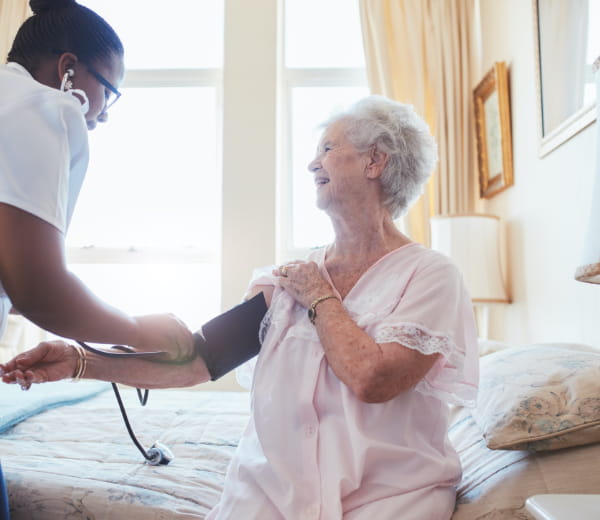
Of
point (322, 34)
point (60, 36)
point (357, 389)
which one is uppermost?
point (322, 34)

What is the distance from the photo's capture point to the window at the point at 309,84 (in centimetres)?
399

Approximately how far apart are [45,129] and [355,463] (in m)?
0.78

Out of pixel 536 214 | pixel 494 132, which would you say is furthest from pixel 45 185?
pixel 494 132

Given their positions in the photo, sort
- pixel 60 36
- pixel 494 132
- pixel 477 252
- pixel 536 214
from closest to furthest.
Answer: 1. pixel 60 36
2. pixel 536 214
3. pixel 477 252
4. pixel 494 132

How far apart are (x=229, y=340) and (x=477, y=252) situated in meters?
1.76

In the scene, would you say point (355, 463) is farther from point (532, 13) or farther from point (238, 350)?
point (532, 13)

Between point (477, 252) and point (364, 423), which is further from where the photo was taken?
point (477, 252)

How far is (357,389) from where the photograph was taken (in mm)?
1050

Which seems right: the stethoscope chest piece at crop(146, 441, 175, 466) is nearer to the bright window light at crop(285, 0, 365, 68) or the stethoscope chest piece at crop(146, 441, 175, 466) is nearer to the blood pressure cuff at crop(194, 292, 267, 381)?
the blood pressure cuff at crop(194, 292, 267, 381)

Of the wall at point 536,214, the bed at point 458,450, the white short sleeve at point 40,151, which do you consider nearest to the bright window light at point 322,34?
the wall at point 536,214

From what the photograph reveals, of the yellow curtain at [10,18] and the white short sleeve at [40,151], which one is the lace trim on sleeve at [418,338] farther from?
the yellow curtain at [10,18]

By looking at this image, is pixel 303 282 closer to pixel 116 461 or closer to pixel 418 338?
pixel 418 338

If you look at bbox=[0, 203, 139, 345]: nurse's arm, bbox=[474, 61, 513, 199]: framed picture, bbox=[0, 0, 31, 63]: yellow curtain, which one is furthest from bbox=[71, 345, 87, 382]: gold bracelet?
bbox=[0, 0, 31, 63]: yellow curtain

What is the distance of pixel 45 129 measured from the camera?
2.45ft
